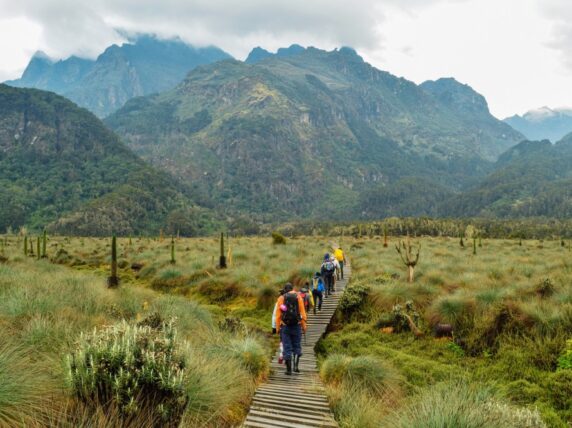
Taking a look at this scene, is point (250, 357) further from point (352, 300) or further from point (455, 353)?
point (352, 300)

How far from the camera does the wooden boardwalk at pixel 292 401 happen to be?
738 centimetres

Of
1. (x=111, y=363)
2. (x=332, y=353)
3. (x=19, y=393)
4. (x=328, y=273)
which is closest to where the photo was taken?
(x=19, y=393)

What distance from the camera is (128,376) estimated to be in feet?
18.6

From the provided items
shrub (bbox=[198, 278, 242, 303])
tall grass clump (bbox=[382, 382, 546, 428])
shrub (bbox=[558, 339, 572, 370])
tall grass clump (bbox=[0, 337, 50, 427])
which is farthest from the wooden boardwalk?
shrub (bbox=[198, 278, 242, 303])

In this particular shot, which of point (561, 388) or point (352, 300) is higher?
point (352, 300)

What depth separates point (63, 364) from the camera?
6246 millimetres

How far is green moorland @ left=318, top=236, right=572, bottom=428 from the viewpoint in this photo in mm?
7219

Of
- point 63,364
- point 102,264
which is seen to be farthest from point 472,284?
point 102,264

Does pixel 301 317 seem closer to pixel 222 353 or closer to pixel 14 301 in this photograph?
pixel 222 353

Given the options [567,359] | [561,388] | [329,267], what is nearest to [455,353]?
[567,359]

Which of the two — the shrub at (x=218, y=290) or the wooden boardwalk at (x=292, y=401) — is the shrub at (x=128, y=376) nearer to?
the wooden boardwalk at (x=292, y=401)

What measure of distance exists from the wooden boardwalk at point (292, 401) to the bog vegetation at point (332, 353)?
286mm

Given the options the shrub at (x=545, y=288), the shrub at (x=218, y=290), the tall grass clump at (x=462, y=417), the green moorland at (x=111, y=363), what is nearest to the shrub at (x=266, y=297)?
the shrub at (x=218, y=290)

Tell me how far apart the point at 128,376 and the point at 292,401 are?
3.89 m
